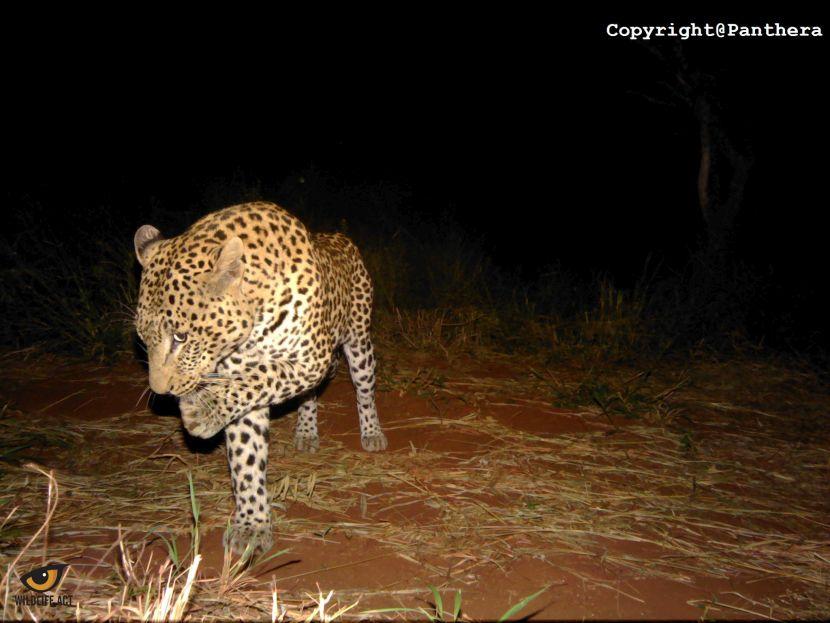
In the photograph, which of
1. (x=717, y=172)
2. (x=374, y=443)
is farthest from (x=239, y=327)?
(x=717, y=172)

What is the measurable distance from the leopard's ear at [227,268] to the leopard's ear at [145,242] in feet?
1.62

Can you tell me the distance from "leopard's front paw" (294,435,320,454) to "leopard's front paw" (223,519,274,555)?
3.98 feet

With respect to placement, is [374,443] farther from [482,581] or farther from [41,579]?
[41,579]

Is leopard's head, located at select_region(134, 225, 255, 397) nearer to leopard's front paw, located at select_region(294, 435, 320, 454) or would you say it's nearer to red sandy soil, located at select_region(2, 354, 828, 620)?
red sandy soil, located at select_region(2, 354, 828, 620)

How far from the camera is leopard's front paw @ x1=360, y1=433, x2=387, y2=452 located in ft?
14.7

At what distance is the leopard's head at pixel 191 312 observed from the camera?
2.91m

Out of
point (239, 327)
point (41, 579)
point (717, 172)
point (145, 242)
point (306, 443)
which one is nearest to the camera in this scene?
point (41, 579)

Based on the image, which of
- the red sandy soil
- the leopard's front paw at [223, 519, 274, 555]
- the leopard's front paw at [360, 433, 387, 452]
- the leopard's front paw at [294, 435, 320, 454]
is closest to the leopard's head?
the leopard's front paw at [223, 519, 274, 555]

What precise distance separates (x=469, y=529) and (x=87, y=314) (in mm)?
4599

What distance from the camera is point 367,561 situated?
9.98 ft

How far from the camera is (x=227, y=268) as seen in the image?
2.94 m

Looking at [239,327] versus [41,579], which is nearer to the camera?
[41,579]

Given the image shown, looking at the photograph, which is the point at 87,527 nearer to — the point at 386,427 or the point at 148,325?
the point at 148,325

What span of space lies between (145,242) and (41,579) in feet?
5.35
